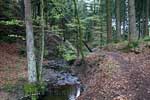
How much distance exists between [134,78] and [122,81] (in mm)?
550

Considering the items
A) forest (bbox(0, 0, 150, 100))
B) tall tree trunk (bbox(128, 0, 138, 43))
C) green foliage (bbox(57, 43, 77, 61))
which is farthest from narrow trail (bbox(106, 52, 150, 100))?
green foliage (bbox(57, 43, 77, 61))

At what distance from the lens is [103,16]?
4200 centimetres

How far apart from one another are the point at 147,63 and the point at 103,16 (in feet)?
99.3

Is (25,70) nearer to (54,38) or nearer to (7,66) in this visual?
(7,66)

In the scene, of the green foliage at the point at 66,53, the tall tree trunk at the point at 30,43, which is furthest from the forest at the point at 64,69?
the green foliage at the point at 66,53

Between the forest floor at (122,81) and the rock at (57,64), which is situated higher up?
the forest floor at (122,81)

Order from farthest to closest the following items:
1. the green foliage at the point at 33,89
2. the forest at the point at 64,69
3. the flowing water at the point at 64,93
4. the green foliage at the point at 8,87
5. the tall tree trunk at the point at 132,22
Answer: the tall tree trunk at the point at 132,22 < the green foliage at the point at 8,87 < the flowing water at the point at 64,93 < the green foliage at the point at 33,89 < the forest at the point at 64,69

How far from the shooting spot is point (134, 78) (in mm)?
10578

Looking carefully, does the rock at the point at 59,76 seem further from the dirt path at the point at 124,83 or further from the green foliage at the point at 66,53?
the dirt path at the point at 124,83

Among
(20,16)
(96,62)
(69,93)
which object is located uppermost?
(20,16)

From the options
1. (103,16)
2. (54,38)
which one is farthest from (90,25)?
(54,38)

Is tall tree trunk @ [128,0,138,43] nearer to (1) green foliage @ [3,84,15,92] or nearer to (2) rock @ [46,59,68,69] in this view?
(2) rock @ [46,59,68,69]

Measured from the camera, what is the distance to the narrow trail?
916 centimetres

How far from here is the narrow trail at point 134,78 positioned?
30.1 ft
